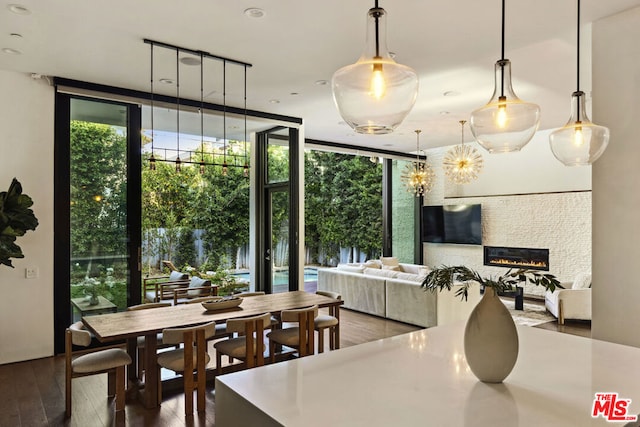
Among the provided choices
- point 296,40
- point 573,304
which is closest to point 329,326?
point 296,40

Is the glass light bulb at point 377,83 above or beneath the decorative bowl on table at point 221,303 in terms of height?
above

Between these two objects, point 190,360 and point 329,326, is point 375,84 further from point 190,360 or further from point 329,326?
point 329,326

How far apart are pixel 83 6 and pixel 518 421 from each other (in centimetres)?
370

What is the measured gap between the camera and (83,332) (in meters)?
3.15

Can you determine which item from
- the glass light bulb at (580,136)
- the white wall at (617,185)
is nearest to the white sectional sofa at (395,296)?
the white wall at (617,185)

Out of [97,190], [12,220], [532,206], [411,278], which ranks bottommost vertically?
[411,278]

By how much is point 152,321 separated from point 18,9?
2593mm

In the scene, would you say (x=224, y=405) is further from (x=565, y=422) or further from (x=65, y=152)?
(x=65, y=152)

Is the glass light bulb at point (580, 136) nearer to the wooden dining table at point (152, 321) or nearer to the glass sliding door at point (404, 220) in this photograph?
the wooden dining table at point (152, 321)

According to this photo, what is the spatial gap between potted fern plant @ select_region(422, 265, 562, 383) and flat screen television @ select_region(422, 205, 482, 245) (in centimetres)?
796

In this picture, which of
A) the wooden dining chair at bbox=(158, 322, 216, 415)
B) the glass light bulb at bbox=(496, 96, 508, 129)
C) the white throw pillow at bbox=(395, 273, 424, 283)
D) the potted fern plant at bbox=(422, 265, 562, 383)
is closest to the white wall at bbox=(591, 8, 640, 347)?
the glass light bulb at bbox=(496, 96, 508, 129)

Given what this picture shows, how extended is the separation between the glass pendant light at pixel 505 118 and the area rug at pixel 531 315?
494cm

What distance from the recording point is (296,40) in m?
3.79

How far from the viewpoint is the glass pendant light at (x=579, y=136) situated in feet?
7.30
